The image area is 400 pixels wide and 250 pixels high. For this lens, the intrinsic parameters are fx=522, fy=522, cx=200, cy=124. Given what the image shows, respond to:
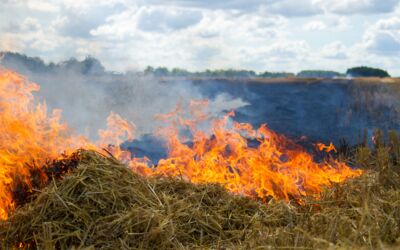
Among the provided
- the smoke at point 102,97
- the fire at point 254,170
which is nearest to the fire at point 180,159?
the fire at point 254,170

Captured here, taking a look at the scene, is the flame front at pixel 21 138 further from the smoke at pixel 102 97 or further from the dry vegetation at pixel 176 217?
the smoke at pixel 102 97

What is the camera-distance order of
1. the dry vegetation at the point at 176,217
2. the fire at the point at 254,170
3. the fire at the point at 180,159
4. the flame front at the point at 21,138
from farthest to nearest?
the fire at the point at 254,170 → the fire at the point at 180,159 → the flame front at the point at 21,138 → the dry vegetation at the point at 176,217

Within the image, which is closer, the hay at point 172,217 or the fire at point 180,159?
the hay at point 172,217

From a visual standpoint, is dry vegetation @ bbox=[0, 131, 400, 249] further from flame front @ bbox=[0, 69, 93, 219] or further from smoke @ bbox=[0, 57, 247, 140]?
smoke @ bbox=[0, 57, 247, 140]

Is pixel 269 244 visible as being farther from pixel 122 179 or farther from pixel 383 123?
pixel 383 123

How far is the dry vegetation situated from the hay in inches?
0.4

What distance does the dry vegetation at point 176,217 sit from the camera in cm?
542

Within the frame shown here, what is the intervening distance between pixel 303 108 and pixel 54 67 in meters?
10.9

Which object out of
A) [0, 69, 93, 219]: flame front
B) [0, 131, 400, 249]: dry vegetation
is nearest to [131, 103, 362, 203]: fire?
[0, 131, 400, 249]: dry vegetation

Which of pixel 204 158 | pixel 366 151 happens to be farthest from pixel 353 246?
pixel 204 158

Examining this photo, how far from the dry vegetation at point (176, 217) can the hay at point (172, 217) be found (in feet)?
0.04

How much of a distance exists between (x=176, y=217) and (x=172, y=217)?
57mm

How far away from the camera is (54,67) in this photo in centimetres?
→ 1636

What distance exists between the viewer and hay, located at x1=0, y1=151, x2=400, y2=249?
17.9 feet
